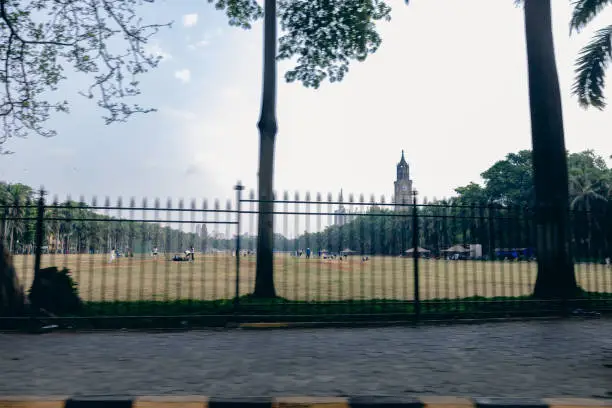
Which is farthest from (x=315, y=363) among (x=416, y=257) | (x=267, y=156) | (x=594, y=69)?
(x=594, y=69)

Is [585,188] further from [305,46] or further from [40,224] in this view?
[40,224]

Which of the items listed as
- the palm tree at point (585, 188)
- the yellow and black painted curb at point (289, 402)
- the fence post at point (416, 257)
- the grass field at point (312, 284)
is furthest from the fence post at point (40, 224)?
the palm tree at point (585, 188)

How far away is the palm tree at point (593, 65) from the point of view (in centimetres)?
1145

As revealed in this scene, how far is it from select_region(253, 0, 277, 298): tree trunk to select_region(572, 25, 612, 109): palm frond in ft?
26.2

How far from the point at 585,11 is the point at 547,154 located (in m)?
4.40

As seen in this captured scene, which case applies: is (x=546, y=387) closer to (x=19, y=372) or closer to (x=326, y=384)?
(x=326, y=384)

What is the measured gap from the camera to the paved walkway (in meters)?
3.94

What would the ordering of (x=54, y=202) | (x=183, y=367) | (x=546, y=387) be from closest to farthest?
(x=546, y=387) < (x=183, y=367) < (x=54, y=202)

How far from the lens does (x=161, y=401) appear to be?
3.54 meters

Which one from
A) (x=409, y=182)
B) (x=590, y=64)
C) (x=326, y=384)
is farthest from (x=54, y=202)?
(x=409, y=182)

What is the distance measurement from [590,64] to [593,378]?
10.1 metres

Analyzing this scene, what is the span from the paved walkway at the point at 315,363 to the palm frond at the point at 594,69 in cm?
735

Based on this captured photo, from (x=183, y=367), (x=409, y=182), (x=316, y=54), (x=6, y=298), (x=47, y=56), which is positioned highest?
(x=409, y=182)

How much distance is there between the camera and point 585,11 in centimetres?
1154
